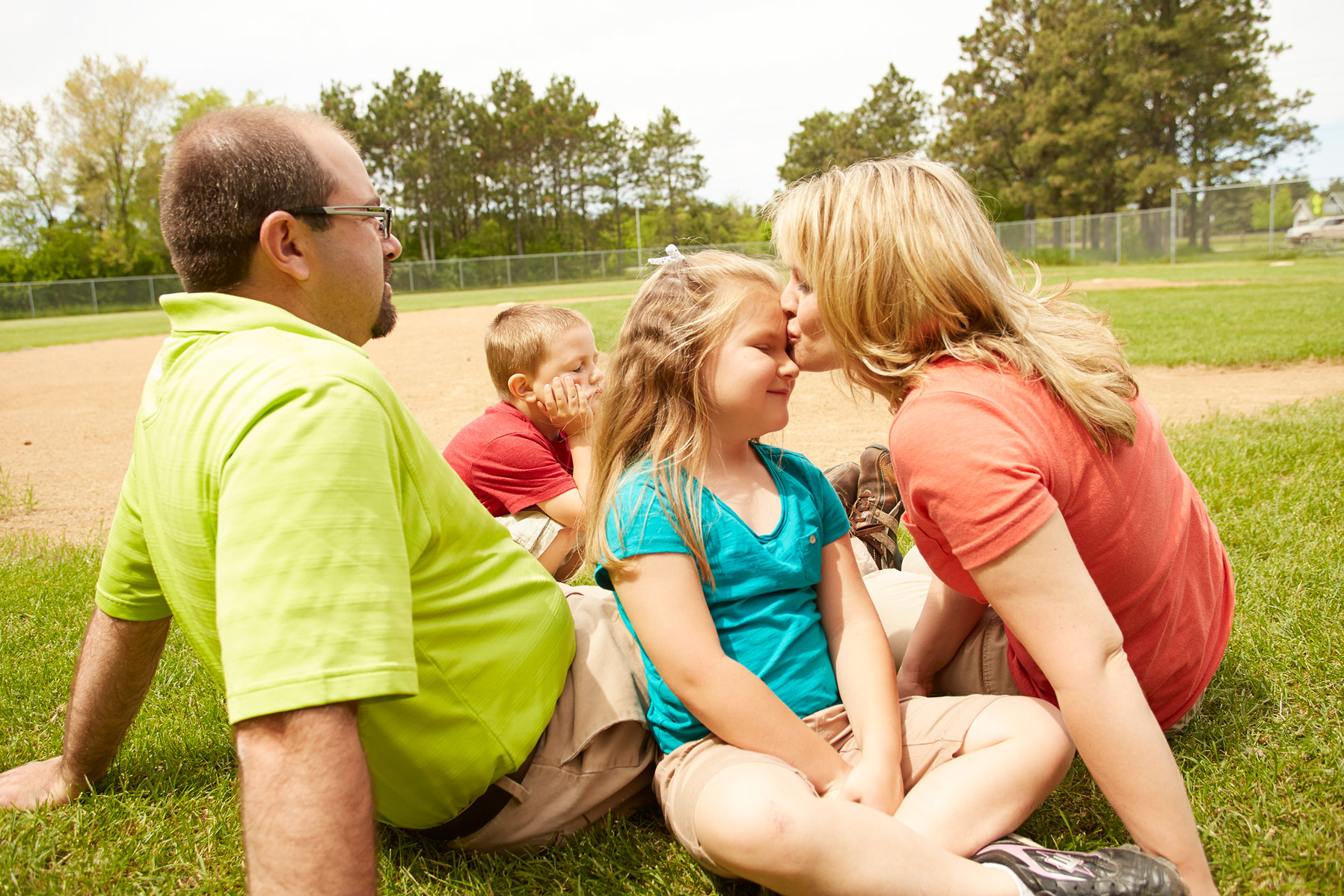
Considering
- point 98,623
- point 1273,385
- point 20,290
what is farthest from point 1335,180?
point 20,290

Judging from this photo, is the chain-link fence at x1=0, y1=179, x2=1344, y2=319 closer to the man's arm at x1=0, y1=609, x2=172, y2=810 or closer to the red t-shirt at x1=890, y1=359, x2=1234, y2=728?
the man's arm at x1=0, y1=609, x2=172, y2=810

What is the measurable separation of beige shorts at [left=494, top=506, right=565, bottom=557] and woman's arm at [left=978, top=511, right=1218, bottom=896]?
2165 millimetres

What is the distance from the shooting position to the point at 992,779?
72.8 inches

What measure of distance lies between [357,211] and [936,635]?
1749 millimetres

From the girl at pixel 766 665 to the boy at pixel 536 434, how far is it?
1.24 metres

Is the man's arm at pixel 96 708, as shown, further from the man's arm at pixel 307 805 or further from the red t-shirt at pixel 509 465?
the red t-shirt at pixel 509 465

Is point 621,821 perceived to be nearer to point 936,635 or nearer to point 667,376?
point 936,635

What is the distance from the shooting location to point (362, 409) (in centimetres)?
140

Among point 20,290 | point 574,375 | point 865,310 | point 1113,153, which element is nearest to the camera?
point 865,310

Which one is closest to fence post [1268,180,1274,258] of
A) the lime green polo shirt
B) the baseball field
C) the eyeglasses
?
the baseball field

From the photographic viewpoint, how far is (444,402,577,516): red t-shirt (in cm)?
353

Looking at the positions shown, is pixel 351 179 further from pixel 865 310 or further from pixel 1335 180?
pixel 1335 180

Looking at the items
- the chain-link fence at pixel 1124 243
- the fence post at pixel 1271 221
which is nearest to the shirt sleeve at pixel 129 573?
the chain-link fence at pixel 1124 243

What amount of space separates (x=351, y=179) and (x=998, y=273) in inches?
55.3
